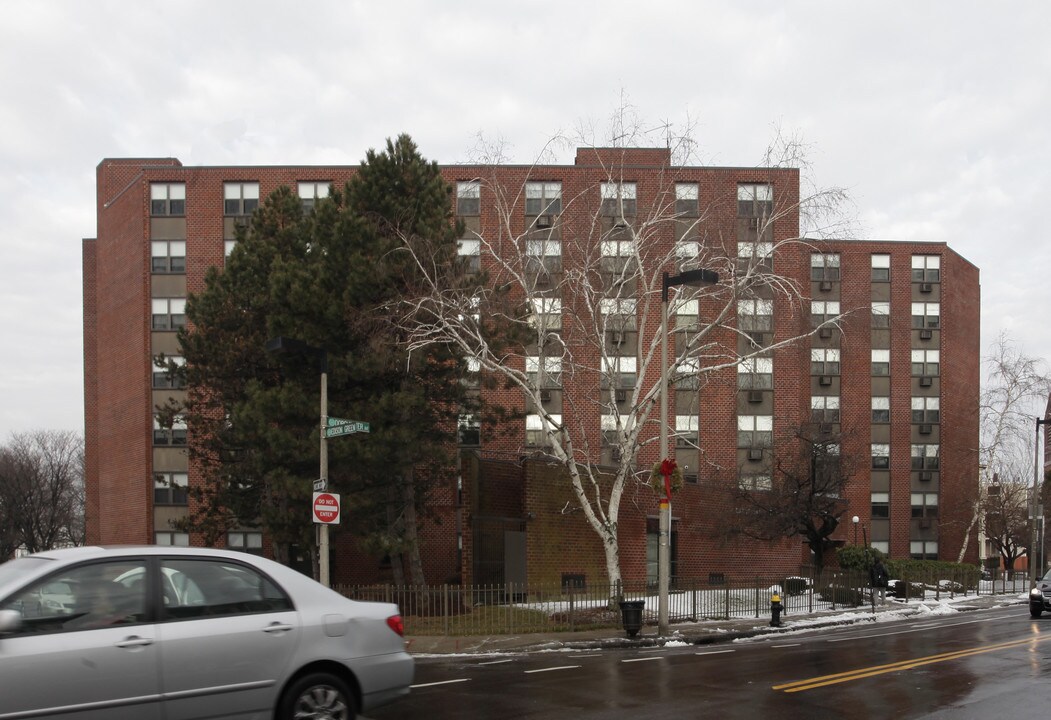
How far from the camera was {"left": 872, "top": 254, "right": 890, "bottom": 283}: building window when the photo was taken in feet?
217

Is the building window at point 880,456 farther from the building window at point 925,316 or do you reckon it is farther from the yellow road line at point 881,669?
the yellow road line at point 881,669

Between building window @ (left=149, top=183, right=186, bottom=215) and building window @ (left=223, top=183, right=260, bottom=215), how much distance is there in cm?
197

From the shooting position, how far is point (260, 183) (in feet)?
155

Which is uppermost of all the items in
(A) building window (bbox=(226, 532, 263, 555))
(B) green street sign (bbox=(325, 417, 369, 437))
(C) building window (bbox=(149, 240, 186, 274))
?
(C) building window (bbox=(149, 240, 186, 274))

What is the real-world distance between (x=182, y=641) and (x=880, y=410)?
64.5 meters

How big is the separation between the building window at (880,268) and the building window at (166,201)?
141 ft

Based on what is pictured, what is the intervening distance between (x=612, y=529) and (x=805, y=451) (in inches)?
587

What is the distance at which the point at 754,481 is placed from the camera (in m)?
39.6

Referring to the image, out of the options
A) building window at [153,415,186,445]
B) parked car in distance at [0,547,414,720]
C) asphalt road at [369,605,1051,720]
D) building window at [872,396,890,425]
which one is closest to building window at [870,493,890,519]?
building window at [872,396,890,425]

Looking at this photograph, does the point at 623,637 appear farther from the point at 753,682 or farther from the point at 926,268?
the point at 926,268

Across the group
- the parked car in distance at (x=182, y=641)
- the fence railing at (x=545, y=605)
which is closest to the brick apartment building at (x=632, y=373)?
the fence railing at (x=545, y=605)

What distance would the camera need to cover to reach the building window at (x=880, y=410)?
66.1 metres

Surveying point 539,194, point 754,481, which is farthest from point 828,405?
point 754,481

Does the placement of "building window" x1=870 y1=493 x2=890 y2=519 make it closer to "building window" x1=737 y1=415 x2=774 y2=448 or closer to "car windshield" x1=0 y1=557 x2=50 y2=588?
"building window" x1=737 y1=415 x2=774 y2=448
